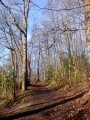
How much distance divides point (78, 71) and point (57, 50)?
20.1 meters

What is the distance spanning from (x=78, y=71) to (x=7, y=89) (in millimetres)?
6635

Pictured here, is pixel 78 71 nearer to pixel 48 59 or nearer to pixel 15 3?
pixel 15 3

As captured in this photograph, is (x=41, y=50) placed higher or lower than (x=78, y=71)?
higher

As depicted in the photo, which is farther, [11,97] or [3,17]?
[3,17]

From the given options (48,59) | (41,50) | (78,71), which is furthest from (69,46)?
(41,50)

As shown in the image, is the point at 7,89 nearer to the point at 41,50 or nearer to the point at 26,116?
the point at 26,116

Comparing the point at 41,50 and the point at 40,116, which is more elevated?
the point at 41,50

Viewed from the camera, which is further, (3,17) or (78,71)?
(3,17)

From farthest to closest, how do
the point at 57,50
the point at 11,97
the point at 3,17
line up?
the point at 57,50 → the point at 3,17 → the point at 11,97

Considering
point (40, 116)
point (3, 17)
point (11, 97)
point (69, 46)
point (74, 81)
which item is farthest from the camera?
point (3, 17)

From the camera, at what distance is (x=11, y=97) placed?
18.0 meters

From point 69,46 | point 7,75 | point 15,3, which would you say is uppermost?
point 15,3

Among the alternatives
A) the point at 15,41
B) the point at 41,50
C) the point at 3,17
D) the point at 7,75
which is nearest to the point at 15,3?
the point at 7,75

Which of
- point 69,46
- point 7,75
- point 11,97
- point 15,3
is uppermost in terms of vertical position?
point 15,3
